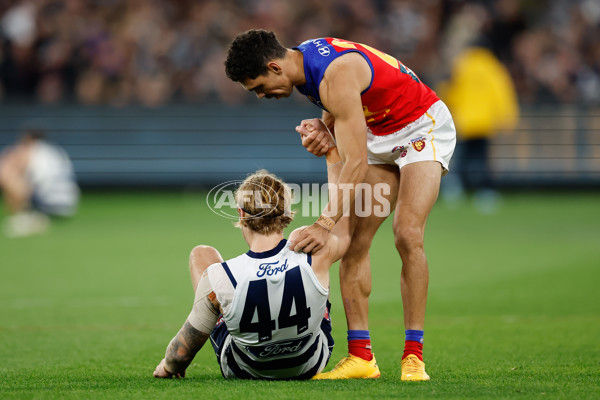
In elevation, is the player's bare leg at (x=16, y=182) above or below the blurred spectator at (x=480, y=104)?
below

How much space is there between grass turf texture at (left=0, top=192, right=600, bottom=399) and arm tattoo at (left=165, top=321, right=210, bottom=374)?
145mm

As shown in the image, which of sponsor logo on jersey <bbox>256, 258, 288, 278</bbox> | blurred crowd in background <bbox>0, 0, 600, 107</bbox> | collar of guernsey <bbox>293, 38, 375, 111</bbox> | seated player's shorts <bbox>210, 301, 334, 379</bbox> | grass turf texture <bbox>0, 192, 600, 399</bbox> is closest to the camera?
sponsor logo on jersey <bbox>256, 258, 288, 278</bbox>

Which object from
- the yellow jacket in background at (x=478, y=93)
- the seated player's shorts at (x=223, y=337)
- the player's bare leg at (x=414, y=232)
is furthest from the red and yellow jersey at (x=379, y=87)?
the yellow jacket in background at (x=478, y=93)

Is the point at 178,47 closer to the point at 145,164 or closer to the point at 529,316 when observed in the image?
the point at 145,164

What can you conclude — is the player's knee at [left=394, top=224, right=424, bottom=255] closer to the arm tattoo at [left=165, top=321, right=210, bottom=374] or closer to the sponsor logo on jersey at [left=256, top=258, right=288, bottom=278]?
the sponsor logo on jersey at [left=256, top=258, right=288, bottom=278]

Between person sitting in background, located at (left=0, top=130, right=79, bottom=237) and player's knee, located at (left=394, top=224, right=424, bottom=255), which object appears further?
person sitting in background, located at (left=0, top=130, right=79, bottom=237)

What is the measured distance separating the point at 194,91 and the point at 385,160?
596 inches

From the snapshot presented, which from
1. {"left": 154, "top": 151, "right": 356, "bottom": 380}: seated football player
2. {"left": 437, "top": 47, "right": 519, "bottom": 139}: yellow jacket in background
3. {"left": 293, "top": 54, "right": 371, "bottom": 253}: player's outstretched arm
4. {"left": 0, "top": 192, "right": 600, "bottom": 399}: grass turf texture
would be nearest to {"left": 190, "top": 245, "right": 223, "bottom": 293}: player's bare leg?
{"left": 154, "top": 151, "right": 356, "bottom": 380}: seated football player

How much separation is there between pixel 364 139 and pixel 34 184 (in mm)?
12358

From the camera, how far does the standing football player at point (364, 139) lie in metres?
5.32

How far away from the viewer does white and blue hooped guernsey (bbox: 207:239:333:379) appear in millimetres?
4914

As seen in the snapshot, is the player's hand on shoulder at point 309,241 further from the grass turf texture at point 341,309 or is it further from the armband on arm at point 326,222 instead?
the grass turf texture at point 341,309

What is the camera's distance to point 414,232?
18.3 ft

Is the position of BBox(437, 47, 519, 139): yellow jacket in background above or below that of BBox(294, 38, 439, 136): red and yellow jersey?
above
